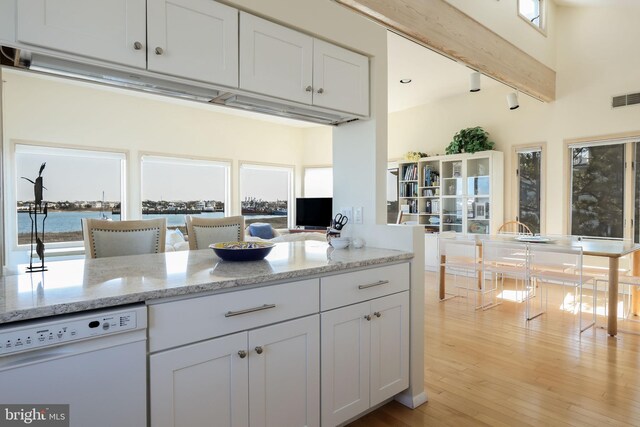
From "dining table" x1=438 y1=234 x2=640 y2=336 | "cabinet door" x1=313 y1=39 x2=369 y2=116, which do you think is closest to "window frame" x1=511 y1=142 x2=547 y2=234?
"dining table" x1=438 y1=234 x2=640 y2=336

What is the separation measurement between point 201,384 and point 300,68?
5.24ft

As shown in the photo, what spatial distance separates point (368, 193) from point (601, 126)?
451 cm

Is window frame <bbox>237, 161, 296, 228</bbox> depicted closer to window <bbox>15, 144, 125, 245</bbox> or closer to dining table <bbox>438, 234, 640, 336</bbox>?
window <bbox>15, 144, 125, 245</bbox>

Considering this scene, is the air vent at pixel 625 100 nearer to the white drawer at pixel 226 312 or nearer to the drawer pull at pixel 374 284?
the drawer pull at pixel 374 284

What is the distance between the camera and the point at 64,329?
103 cm

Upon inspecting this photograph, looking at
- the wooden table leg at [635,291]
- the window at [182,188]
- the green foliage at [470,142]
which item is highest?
the green foliage at [470,142]

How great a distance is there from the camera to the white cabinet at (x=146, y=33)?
1288mm

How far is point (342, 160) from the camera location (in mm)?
2529

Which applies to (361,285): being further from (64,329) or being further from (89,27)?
(89,27)

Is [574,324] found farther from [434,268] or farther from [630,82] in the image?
[630,82]

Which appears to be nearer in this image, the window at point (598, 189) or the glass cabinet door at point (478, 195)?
the window at point (598, 189)

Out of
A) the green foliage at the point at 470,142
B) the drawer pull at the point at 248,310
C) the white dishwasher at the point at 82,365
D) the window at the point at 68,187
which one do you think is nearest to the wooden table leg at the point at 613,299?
the green foliage at the point at 470,142

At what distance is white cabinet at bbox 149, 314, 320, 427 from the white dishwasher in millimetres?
79

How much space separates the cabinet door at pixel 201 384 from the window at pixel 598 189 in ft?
18.4
